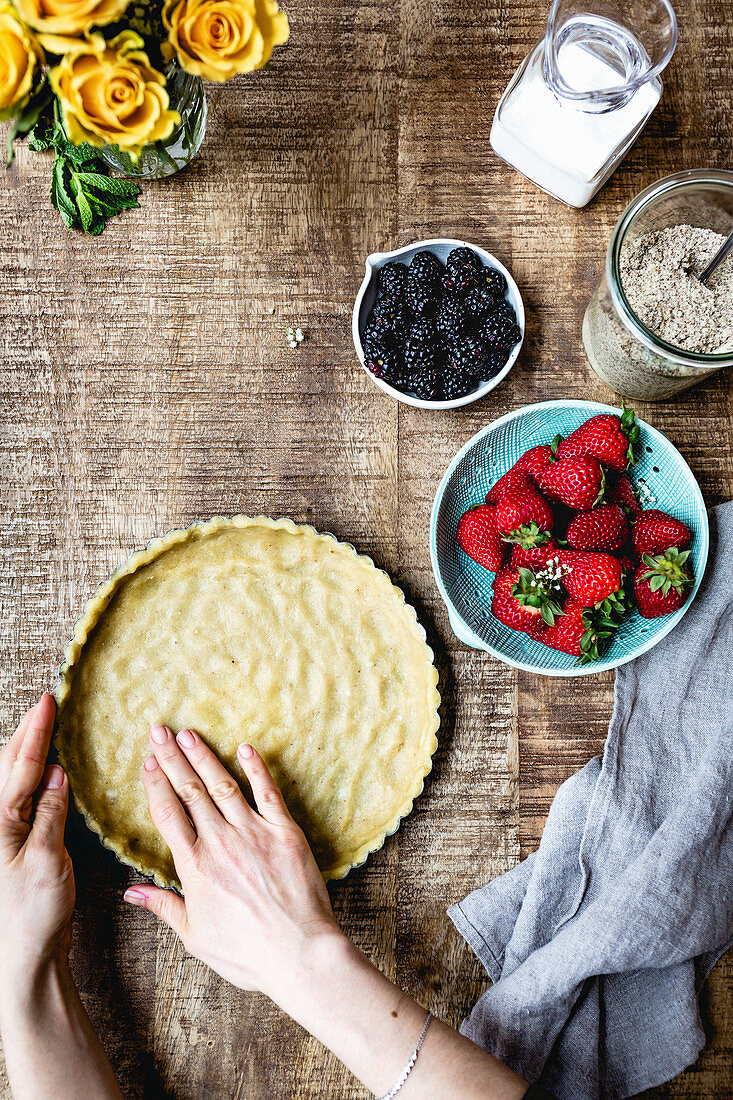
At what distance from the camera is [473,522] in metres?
1.28

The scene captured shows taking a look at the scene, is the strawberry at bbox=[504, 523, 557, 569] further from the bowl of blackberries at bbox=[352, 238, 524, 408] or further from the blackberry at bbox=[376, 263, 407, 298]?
A: the blackberry at bbox=[376, 263, 407, 298]

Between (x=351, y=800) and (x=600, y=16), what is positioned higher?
(x=600, y=16)

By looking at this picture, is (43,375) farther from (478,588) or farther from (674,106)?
(674,106)

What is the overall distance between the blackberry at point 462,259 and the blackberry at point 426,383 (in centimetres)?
18

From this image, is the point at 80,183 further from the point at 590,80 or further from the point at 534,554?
the point at 534,554

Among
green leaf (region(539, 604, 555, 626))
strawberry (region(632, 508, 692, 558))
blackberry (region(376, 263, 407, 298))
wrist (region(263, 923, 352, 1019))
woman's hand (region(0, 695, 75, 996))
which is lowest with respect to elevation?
wrist (region(263, 923, 352, 1019))

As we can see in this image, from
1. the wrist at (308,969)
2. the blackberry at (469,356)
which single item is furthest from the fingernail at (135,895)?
the blackberry at (469,356)

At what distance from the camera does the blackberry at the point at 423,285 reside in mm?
1287

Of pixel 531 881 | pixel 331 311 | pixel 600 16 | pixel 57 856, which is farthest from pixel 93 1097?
pixel 600 16

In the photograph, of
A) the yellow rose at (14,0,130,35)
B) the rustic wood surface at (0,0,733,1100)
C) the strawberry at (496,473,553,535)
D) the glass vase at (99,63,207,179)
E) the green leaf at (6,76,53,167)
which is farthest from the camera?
the rustic wood surface at (0,0,733,1100)

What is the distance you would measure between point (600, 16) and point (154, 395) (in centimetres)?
96

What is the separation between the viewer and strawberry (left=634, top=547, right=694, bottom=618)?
1.21m

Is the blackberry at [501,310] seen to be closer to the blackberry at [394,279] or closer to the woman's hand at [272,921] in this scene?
the blackberry at [394,279]

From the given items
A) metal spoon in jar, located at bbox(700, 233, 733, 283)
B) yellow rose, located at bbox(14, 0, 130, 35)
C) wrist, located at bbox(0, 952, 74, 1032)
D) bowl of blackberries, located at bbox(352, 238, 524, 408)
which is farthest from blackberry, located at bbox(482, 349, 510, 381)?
wrist, located at bbox(0, 952, 74, 1032)
